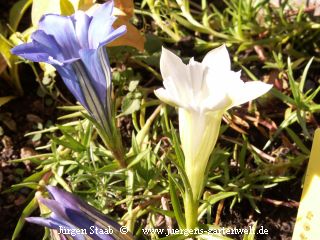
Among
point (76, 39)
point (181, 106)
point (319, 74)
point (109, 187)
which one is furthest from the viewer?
point (319, 74)

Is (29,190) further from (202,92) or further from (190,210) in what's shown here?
(202,92)

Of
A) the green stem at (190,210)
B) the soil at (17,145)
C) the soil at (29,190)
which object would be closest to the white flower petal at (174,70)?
the green stem at (190,210)

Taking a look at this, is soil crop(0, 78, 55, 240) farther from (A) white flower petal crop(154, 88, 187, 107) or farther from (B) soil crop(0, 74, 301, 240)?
(A) white flower petal crop(154, 88, 187, 107)

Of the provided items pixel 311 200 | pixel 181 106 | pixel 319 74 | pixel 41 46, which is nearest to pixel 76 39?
pixel 41 46

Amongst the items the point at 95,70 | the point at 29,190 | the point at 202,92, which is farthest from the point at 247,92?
the point at 29,190

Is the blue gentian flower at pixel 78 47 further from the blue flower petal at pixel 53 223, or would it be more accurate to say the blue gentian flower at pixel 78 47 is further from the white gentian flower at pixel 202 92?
the blue flower petal at pixel 53 223

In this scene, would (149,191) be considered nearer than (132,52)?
Yes

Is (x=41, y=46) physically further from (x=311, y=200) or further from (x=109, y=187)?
(x=311, y=200)
